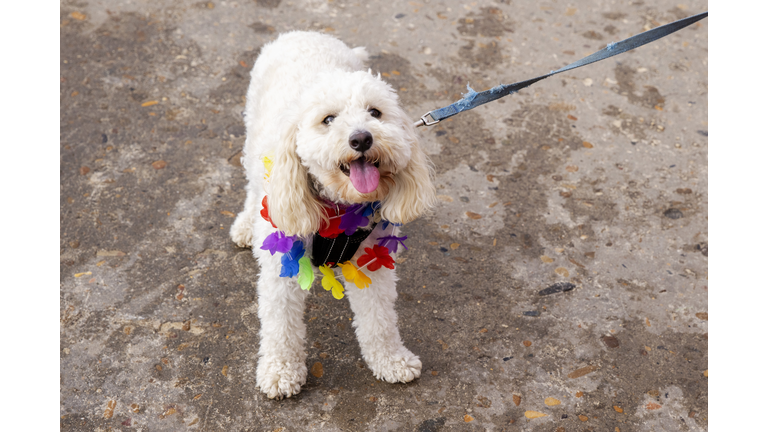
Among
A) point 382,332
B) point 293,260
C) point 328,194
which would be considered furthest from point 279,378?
point 328,194

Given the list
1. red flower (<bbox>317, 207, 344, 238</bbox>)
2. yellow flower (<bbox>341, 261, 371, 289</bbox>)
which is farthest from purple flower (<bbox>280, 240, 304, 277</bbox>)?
yellow flower (<bbox>341, 261, 371, 289</bbox>)

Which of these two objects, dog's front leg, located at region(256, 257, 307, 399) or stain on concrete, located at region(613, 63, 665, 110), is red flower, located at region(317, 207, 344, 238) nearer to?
dog's front leg, located at region(256, 257, 307, 399)

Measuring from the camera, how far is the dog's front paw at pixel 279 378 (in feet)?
10.5

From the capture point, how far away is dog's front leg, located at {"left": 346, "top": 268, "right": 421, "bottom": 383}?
10.6ft

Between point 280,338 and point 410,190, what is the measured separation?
1249 millimetres

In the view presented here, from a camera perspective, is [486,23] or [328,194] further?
[486,23]

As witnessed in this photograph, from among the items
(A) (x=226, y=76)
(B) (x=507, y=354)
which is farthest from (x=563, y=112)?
(A) (x=226, y=76)

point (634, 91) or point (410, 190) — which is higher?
point (410, 190)

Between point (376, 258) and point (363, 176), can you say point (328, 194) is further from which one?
point (376, 258)

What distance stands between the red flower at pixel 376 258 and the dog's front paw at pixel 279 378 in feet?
2.65

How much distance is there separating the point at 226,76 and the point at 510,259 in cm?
344

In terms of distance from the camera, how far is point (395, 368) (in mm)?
3338

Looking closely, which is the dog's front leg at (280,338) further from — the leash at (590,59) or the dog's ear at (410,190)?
the leash at (590,59)

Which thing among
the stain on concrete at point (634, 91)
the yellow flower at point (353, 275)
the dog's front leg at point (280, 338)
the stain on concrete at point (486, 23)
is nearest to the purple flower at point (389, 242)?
the yellow flower at point (353, 275)
